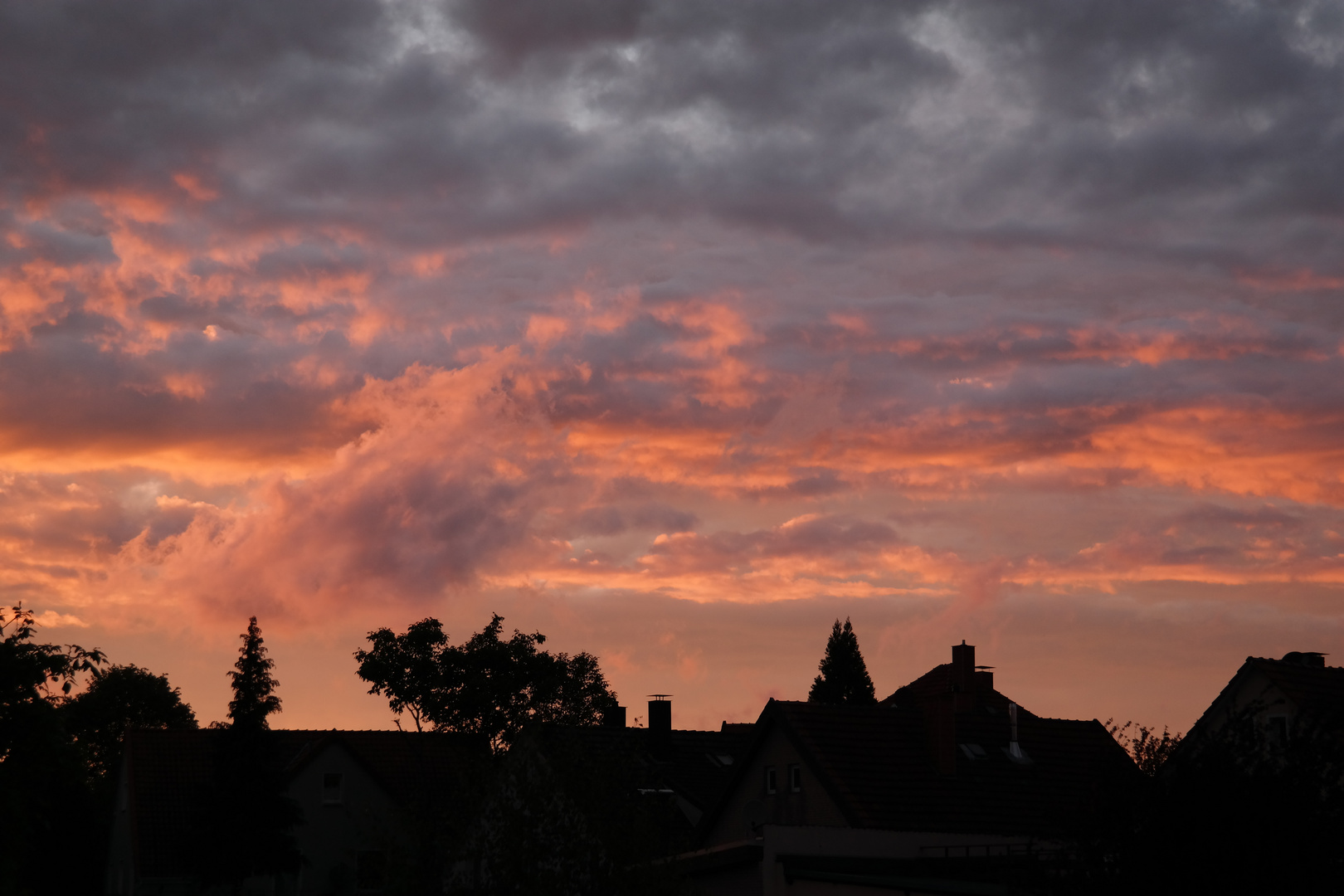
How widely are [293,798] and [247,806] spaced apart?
587cm

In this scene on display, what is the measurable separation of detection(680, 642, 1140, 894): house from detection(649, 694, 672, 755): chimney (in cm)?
811

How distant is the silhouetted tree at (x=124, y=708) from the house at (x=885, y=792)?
65.9 meters

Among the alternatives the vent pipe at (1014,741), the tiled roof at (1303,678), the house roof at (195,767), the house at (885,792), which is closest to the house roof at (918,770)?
the house at (885,792)

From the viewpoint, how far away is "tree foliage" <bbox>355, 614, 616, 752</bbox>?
72250 millimetres

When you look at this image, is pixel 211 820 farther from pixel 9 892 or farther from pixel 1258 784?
pixel 1258 784

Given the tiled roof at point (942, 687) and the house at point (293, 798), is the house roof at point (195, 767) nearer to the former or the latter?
the house at point (293, 798)

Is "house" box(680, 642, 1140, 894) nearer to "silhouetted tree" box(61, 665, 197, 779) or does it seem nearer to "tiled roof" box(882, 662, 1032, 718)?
"tiled roof" box(882, 662, 1032, 718)

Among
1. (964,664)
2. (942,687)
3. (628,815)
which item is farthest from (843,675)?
(628,815)

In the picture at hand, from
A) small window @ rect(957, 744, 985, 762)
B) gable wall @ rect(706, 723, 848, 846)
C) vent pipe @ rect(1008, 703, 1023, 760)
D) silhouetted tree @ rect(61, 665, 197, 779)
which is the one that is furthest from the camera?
silhouetted tree @ rect(61, 665, 197, 779)

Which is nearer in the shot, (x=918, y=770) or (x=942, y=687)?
(x=918, y=770)

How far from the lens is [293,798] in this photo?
62.3 m

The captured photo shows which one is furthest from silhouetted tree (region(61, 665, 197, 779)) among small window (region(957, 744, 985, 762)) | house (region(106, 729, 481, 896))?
small window (region(957, 744, 985, 762))

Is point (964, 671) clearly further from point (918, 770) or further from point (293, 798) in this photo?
point (293, 798)

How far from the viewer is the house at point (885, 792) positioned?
1412 inches
